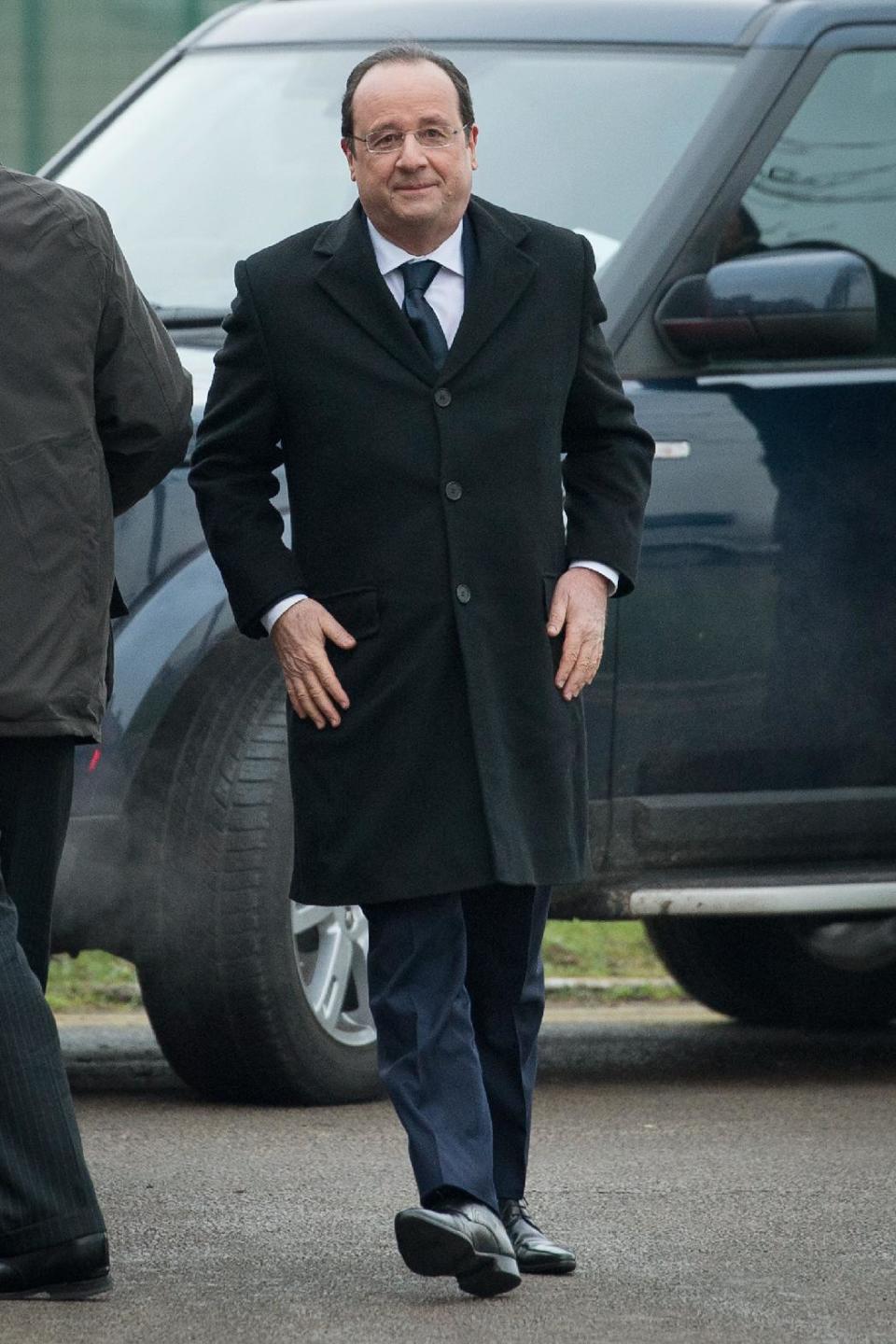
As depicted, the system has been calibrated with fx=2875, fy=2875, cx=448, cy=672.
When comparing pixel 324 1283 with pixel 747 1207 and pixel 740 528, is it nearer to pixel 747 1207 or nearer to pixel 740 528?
pixel 747 1207

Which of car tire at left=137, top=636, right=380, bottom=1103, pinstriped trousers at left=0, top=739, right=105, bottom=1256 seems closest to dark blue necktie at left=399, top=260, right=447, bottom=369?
pinstriped trousers at left=0, top=739, right=105, bottom=1256

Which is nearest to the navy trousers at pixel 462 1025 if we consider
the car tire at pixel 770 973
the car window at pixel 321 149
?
the car window at pixel 321 149

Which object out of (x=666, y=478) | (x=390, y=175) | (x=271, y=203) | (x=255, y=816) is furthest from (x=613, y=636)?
(x=390, y=175)

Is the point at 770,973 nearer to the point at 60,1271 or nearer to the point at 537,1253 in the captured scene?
the point at 537,1253

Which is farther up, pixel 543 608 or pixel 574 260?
pixel 574 260

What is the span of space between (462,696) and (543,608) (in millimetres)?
175

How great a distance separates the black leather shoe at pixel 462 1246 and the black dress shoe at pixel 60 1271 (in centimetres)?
41

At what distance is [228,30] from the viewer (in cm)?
656

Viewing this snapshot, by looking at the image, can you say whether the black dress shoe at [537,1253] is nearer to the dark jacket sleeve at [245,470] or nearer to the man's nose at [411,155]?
the dark jacket sleeve at [245,470]

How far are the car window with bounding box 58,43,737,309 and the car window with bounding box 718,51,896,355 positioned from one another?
19cm

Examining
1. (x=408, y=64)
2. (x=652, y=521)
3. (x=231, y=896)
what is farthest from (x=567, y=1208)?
(x=408, y=64)

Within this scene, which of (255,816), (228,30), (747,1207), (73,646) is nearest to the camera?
(73,646)

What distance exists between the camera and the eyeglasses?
405cm

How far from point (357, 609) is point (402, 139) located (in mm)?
665
